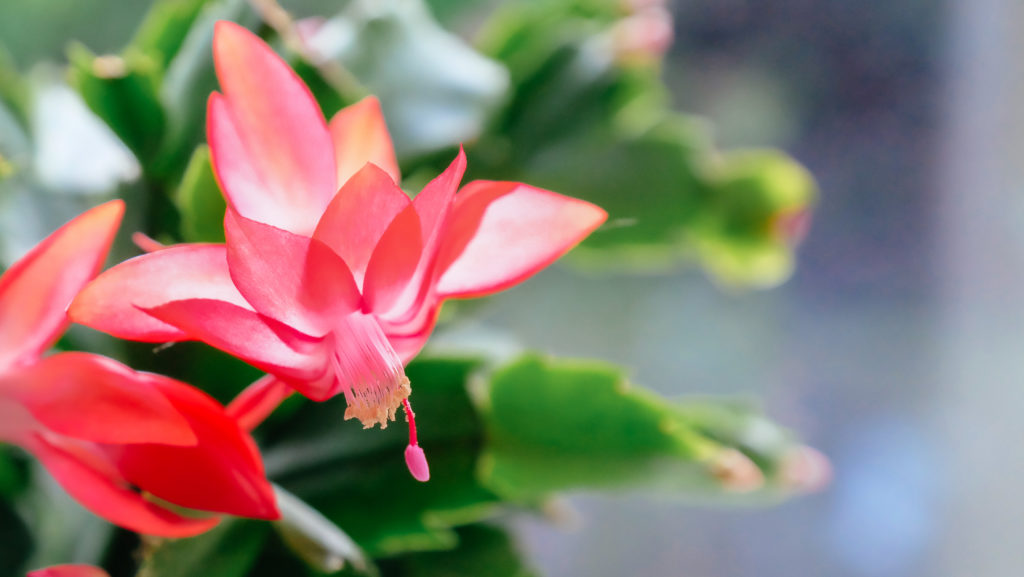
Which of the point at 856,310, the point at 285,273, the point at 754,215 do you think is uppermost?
the point at 856,310

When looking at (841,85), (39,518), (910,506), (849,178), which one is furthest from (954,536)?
(39,518)

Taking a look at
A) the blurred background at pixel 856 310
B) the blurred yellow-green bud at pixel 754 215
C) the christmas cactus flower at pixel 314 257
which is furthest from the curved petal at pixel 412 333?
the blurred background at pixel 856 310

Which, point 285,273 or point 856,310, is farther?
point 856,310

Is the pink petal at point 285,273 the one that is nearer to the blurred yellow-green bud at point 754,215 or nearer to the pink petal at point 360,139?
the pink petal at point 360,139

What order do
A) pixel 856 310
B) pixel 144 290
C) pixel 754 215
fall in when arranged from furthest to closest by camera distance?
1. pixel 856 310
2. pixel 754 215
3. pixel 144 290

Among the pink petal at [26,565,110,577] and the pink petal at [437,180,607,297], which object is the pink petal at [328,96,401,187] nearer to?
the pink petal at [437,180,607,297]

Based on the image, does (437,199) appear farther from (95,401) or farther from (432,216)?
(95,401)

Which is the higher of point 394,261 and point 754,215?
point 754,215

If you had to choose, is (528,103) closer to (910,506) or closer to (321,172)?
(321,172)

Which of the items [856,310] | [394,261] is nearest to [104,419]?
[394,261]
